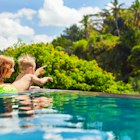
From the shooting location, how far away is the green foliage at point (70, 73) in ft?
34.8

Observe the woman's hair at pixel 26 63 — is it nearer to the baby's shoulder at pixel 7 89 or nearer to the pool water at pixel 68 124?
the baby's shoulder at pixel 7 89

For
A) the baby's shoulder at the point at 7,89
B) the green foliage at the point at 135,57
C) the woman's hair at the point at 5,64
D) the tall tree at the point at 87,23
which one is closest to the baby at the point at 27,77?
the baby's shoulder at the point at 7,89

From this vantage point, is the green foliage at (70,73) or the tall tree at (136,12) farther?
the tall tree at (136,12)

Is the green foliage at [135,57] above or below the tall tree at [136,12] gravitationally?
below

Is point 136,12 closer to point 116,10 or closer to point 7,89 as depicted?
point 116,10

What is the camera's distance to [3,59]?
668cm

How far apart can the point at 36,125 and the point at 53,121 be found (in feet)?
1.10

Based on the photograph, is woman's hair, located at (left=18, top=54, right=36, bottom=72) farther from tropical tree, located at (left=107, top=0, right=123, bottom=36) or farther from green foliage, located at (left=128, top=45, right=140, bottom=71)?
tropical tree, located at (left=107, top=0, right=123, bottom=36)

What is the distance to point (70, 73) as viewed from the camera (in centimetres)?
1094

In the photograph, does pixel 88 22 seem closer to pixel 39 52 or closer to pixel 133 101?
pixel 39 52

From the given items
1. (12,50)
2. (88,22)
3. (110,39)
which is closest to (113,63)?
(110,39)

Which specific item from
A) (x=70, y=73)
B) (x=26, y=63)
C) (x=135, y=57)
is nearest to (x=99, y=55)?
(x=135, y=57)

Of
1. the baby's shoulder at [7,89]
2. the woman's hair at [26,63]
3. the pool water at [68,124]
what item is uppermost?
the woman's hair at [26,63]

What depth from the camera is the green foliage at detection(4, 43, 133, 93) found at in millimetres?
10594
